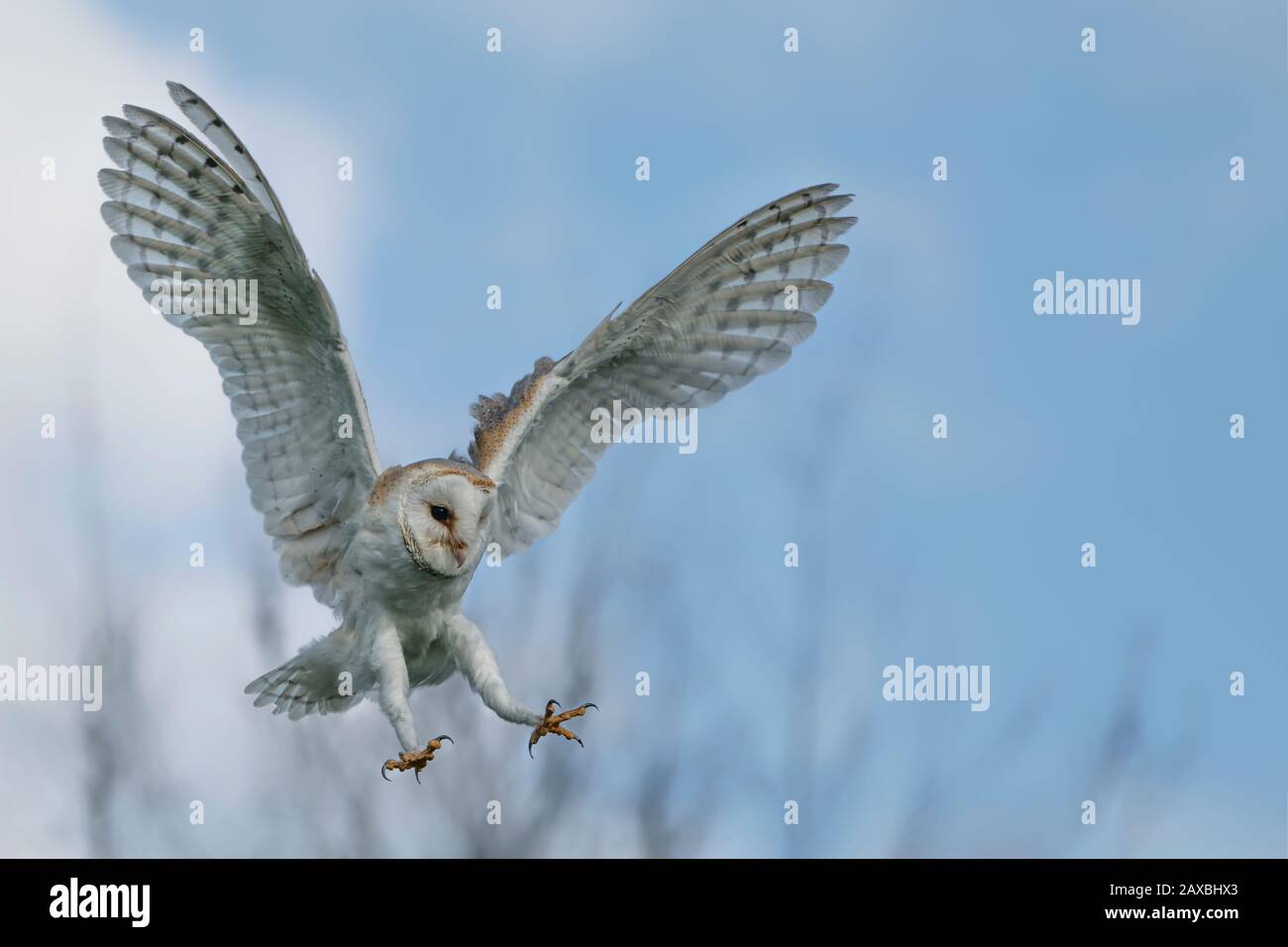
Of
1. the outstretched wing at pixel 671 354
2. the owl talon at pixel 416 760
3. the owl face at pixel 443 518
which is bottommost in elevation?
the owl talon at pixel 416 760

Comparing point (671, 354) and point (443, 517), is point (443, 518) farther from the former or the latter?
point (671, 354)

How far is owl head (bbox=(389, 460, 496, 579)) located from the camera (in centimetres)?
745

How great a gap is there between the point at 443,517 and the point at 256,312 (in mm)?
1502

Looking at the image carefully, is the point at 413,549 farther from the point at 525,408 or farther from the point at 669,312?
the point at 669,312

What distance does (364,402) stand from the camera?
7922 mm

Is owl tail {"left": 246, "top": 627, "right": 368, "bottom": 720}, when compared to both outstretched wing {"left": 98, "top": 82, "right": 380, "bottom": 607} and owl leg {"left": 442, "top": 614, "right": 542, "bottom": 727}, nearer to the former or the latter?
outstretched wing {"left": 98, "top": 82, "right": 380, "bottom": 607}

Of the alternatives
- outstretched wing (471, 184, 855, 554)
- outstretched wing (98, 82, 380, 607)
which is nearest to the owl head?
outstretched wing (98, 82, 380, 607)

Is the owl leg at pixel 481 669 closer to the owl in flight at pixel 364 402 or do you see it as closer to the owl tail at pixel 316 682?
the owl in flight at pixel 364 402

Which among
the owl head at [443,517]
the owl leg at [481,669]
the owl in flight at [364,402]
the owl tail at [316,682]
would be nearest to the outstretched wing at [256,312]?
the owl in flight at [364,402]

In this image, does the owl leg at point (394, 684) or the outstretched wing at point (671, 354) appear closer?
the owl leg at point (394, 684)

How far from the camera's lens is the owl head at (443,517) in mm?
7449

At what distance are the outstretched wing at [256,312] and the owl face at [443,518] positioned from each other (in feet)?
2.07

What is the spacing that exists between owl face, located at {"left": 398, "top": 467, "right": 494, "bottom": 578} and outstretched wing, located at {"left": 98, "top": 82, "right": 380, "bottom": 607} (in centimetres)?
63

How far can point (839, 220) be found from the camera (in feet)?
27.5
